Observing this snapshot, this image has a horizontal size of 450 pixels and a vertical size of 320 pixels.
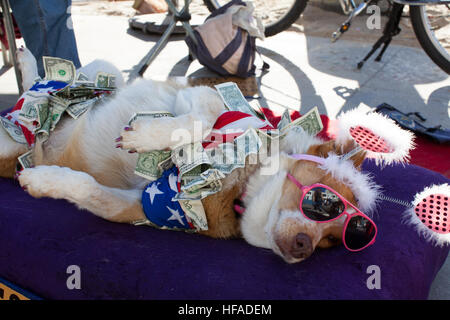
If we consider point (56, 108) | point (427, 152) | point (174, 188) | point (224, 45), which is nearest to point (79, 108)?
point (56, 108)

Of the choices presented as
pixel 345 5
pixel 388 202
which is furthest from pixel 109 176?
pixel 345 5

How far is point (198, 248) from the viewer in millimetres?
1757

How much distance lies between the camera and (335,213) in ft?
5.52

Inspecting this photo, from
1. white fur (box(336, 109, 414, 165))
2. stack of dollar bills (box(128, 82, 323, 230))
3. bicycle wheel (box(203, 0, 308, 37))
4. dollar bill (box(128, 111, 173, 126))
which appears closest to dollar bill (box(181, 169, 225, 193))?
stack of dollar bills (box(128, 82, 323, 230))

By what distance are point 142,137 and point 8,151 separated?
3.16ft

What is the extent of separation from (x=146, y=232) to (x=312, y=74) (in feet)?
11.7

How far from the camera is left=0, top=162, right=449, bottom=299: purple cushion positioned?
1.55 metres

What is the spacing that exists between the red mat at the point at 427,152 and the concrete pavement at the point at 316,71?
0.68 metres

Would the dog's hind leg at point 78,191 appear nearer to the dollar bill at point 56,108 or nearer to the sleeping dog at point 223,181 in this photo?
the sleeping dog at point 223,181

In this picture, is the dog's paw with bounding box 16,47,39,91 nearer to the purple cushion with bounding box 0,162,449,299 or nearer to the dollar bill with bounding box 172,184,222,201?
the purple cushion with bounding box 0,162,449,299

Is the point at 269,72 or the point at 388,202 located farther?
the point at 269,72

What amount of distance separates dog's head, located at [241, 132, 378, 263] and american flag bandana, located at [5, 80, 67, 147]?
1.22 meters
